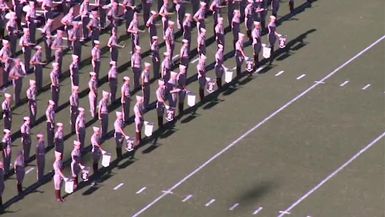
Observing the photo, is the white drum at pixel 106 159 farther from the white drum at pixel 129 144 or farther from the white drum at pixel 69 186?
the white drum at pixel 69 186

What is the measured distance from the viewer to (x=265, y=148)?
50.5 meters

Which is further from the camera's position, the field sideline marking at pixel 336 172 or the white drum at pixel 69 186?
the white drum at pixel 69 186

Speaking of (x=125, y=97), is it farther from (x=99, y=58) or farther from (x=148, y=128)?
(x=99, y=58)

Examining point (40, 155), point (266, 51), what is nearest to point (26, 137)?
point (40, 155)

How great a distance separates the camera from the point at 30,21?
56000 mm

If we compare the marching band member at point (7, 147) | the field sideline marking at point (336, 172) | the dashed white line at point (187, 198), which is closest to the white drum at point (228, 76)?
the field sideline marking at point (336, 172)

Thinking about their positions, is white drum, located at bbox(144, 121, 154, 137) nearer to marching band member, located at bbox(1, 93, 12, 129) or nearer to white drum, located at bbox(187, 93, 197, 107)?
white drum, located at bbox(187, 93, 197, 107)

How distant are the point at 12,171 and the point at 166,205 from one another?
506 cm

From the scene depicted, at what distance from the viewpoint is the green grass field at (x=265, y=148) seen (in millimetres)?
47844

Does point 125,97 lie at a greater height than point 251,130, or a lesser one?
greater

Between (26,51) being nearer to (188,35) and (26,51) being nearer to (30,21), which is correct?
(30,21)

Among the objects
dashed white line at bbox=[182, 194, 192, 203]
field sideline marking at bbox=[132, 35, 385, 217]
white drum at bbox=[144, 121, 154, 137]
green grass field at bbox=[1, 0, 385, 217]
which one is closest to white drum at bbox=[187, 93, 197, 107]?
green grass field at bbox=[1, 0, 385, 217]

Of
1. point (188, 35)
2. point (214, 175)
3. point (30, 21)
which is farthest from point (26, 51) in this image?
point (214, 175)

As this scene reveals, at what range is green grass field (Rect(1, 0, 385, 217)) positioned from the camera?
47.8 m
